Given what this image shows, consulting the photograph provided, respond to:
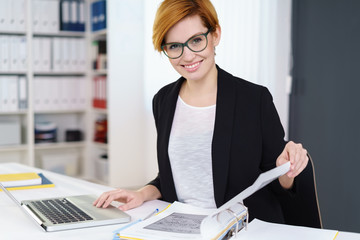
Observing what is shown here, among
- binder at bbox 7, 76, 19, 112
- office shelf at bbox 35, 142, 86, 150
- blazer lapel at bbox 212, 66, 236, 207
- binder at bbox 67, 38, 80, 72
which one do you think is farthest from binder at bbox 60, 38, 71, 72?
blazer lapel at bbox 212, 66, 236, 207

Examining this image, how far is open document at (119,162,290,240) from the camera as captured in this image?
1023mm

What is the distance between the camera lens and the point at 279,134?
1.53 m

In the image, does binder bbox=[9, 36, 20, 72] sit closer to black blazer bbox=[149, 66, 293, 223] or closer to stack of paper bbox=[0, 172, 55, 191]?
stack of paper bbox=[0, 172, 55, 191]

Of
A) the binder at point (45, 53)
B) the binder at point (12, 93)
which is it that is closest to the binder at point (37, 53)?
the binder at point (45, 53)

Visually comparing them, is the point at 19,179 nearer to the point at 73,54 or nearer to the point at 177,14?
the point at 177,14

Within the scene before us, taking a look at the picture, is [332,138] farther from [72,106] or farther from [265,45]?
[72,106]

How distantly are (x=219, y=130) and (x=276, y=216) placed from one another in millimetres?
325

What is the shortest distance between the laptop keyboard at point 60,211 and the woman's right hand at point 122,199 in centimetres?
8

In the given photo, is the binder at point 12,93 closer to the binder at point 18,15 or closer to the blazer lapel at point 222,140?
the binder at point 18,15

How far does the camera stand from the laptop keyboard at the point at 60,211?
4.11 feet

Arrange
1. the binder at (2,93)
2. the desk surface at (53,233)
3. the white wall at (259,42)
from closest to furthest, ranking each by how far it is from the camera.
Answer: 1. the desk surface at (53,233)
2. the white wall at (259,42)
3. the binder at (2,93)

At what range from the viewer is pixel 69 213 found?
131cm

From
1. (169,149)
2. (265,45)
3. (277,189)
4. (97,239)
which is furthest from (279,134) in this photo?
(265,45)

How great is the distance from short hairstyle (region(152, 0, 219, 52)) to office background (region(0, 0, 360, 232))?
0.52m
